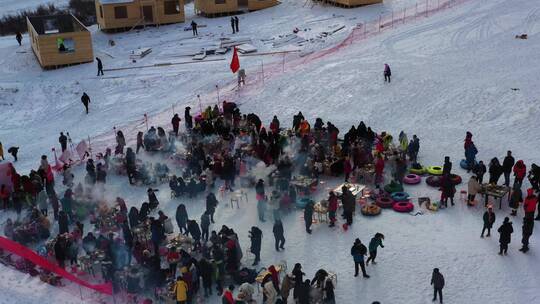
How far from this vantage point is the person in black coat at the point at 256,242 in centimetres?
1720

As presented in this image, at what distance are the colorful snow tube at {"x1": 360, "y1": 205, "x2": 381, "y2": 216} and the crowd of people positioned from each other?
605mm

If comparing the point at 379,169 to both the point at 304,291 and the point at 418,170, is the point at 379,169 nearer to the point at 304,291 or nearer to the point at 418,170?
the point at 418,170

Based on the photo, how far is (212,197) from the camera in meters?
19.6

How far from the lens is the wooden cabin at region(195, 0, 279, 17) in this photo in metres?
45.4

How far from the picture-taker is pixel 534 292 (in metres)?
15.4

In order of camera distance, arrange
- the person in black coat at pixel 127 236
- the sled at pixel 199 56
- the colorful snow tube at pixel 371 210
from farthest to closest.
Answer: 1. the sled at pixel 199 56
2. the colorful snow tube at pixel 371 210
3. the person in black coat at pixel 127 236

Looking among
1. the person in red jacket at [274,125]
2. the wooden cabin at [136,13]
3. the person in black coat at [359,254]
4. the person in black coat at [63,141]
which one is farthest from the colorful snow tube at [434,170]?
the wooden cabin at [136,13]

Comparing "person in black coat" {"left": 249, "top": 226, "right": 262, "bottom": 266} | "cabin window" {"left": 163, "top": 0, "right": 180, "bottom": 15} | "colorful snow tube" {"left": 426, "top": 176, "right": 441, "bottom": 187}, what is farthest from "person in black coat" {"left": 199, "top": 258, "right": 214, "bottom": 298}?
"cabin window" {"left": 163, "top": 0, "right": 180, "bottom": 15}

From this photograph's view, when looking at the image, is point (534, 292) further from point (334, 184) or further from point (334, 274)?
point (334, 184)

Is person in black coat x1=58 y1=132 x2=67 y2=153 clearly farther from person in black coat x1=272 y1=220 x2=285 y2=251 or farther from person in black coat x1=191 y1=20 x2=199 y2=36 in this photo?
person in black coat x1=191 y1=20 x2=199 y2=36

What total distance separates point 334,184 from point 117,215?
6.97 metres

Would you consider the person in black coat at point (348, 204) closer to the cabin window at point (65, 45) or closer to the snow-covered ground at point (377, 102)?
the snow-covered ground at point (377, 102)

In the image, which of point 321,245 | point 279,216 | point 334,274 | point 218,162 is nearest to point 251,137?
point 218,162

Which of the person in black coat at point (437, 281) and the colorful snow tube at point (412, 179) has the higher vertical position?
the colorful snow tube at point (412, 179)
